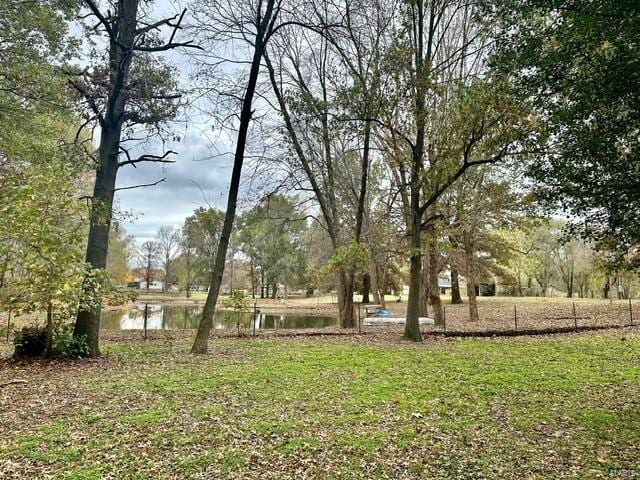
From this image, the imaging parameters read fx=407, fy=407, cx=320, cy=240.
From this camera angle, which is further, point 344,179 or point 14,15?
point 344,179

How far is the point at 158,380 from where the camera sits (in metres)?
6.19

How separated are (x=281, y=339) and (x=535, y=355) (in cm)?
625

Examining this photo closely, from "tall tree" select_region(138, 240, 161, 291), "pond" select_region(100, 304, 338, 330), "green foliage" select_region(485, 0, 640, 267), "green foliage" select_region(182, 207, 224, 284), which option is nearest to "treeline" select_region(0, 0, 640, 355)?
"green foliage" select_region(485, 0, 640, 267)

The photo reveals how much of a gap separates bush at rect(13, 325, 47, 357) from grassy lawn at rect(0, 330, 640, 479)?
0.38 m

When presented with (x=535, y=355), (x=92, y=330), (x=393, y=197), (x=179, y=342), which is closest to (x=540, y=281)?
(x=393, y=197)

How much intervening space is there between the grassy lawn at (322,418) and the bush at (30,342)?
1.26ft

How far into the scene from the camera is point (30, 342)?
755cm

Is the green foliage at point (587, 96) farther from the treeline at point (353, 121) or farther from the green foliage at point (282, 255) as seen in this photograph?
the green foliage at point (282, 255)

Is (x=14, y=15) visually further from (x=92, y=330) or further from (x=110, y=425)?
(x=110, y=425)

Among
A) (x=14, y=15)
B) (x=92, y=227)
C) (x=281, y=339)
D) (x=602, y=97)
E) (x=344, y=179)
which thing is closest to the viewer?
(x=602, y=97)

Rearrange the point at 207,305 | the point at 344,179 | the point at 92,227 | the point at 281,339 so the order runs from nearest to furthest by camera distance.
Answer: the point at 92,227 → the point at 207,305 → the point at 281,339 → the point at 344,179

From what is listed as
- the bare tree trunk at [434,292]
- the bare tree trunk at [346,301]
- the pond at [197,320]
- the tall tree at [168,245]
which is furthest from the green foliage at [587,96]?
the tall tree at [168,245]

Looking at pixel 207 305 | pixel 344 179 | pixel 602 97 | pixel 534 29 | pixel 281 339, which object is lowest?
pixel 281 339

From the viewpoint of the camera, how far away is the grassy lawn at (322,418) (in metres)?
3.53
